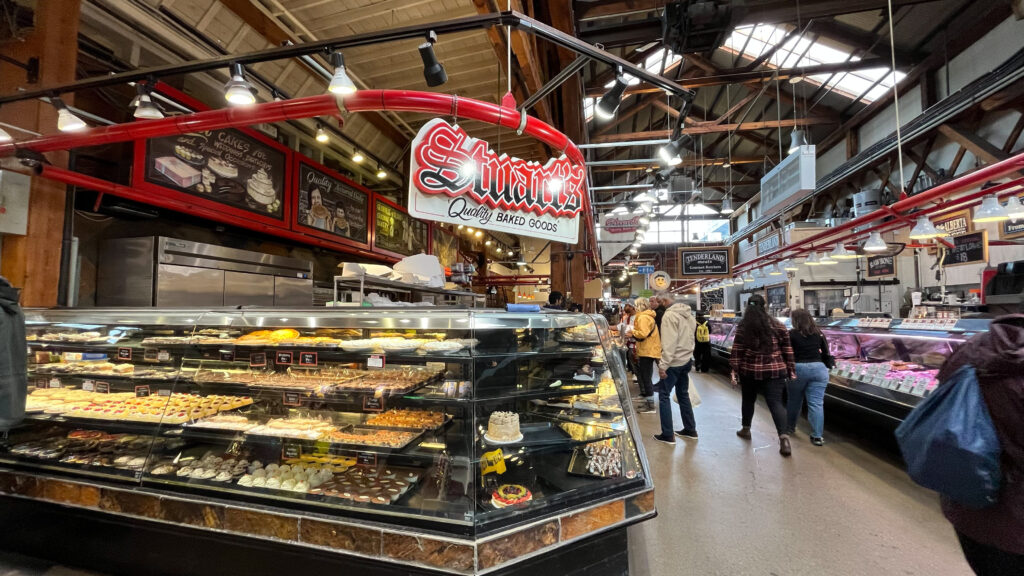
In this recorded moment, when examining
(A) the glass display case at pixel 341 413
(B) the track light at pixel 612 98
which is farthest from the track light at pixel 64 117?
(B) the track light at pixel 612 98

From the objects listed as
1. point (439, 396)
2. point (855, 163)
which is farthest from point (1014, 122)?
point (439, 396)

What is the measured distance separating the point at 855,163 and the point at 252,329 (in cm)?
1417

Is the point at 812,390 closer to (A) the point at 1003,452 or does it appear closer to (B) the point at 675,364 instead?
(B) the point at 675,364

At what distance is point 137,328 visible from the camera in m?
3.01

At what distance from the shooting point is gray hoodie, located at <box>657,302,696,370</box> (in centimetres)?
476

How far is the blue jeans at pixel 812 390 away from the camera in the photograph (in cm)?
458

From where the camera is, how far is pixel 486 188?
288 centimetres

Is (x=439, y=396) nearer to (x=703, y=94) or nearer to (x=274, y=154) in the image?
(x=274, y=154)

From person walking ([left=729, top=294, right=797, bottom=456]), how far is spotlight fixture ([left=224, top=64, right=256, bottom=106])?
536 cm

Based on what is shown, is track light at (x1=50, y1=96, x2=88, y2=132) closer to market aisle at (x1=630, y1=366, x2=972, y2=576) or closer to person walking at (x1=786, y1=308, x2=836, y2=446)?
market aisle at (x1=630, y1=366, x2=972, y2=576)

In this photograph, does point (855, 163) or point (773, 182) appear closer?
point (773, 182)

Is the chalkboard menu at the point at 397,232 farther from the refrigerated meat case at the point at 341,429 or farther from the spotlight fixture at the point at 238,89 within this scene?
the refrigerated meat case at the point at 341,429

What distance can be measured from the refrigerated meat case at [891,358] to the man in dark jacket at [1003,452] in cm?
304

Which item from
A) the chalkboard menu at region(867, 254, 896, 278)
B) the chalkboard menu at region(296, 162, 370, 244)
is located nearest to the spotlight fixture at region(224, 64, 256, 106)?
the chalkboard menu at region(296, 162, 370, 244)
